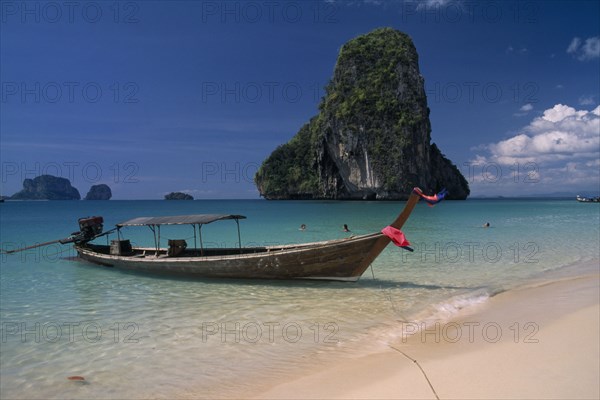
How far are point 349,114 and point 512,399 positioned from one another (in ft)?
266

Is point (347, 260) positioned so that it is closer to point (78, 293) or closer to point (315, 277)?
point (315, 277)

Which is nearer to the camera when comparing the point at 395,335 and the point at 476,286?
the point at 395,335

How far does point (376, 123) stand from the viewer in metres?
81.9

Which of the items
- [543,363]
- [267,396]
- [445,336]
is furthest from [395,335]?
[267,396]

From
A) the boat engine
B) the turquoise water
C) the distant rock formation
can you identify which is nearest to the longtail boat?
the turquoise water

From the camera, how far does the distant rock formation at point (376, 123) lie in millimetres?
80250

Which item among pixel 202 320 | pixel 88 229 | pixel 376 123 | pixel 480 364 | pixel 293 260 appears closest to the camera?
pixel 480 364

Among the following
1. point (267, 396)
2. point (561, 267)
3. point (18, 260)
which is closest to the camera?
point (267, 396)

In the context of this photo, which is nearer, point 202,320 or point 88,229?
point 202,320

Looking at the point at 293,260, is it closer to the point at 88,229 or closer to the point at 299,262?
the point at 299,262

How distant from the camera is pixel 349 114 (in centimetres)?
8219

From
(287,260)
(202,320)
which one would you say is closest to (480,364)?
(202,320)

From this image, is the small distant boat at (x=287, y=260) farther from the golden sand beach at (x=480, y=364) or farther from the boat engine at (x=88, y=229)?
the boat engine at (x=88, y=229)

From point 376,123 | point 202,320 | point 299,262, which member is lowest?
point 202,320
